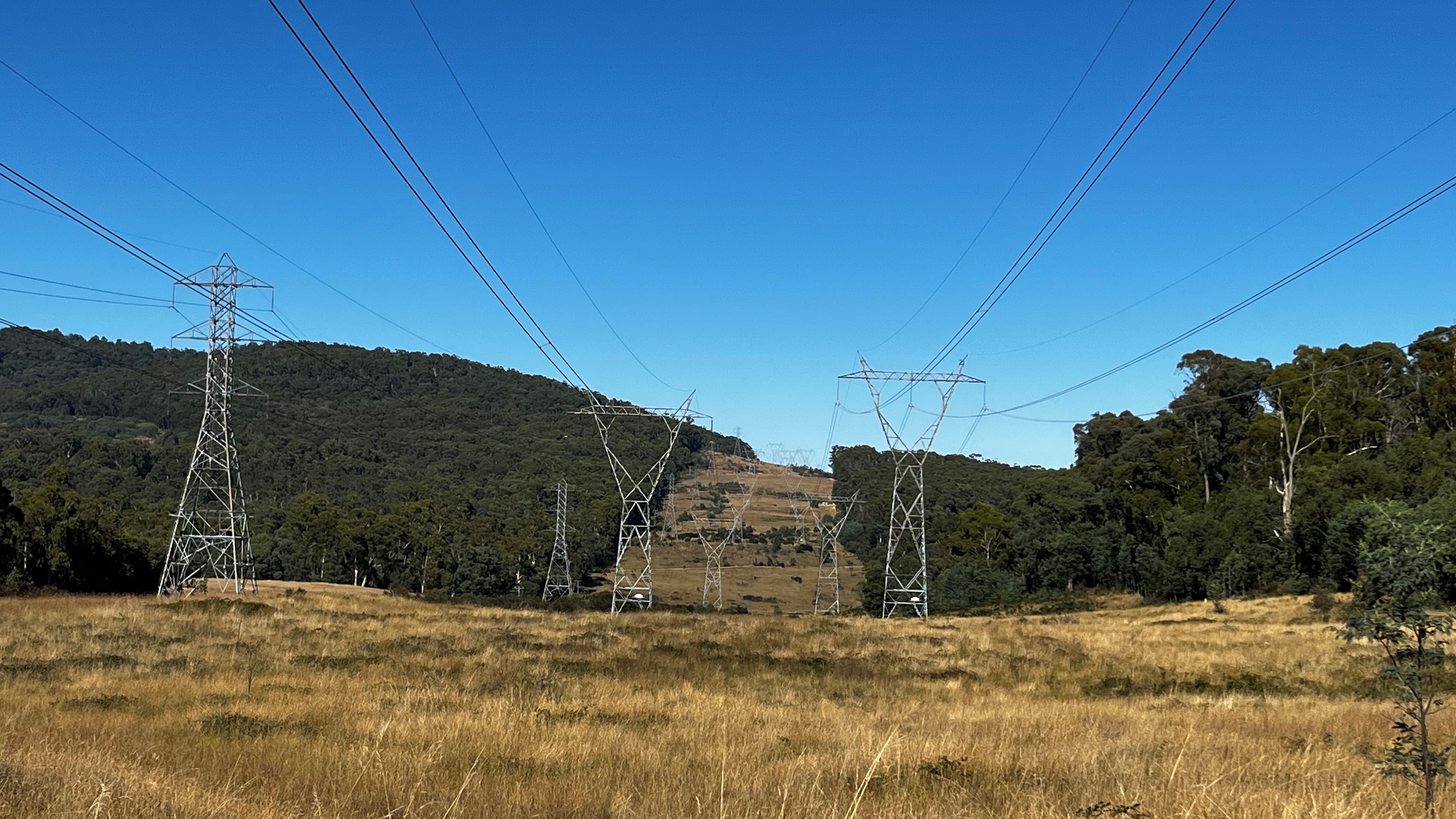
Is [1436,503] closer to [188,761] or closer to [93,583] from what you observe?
[188,761]

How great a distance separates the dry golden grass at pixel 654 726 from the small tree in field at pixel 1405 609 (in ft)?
1.72

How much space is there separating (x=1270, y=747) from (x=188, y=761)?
11.6 metres

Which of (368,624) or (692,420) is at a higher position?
(692,420)

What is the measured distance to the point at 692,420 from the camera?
5484 cm

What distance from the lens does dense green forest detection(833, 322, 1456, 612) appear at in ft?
209

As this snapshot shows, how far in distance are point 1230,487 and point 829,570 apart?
54.3 meters

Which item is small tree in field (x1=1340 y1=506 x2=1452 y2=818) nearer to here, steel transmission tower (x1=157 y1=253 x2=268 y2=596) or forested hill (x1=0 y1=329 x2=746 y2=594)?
steel transmission tower (x1=157 y1=253 x2=268 y2=596)

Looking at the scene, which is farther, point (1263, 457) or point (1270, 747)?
point (1263, 457)

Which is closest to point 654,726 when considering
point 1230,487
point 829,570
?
point 1230,487

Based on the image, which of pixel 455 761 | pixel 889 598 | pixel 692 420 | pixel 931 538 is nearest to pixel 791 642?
pixel 455 761

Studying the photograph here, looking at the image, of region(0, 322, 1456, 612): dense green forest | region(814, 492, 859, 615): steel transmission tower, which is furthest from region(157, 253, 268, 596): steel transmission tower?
region(814, 492, 859, 615): steel transmission tower

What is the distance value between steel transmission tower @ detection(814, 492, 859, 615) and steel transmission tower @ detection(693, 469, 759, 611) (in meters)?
7.82

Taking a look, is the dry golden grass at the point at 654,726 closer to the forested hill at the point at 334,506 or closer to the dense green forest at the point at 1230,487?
the dense green forest at the point at 1230,487

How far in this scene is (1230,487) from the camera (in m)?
82.6
